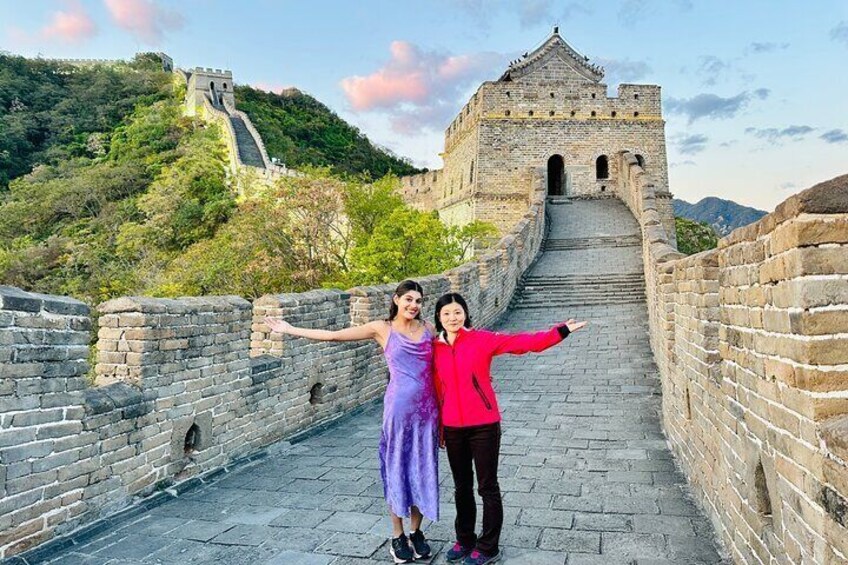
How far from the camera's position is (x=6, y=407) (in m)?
3.40

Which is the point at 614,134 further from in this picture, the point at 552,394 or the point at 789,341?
the point at 789,341

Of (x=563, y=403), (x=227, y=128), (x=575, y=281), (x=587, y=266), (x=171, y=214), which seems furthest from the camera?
(x=227, y=128)

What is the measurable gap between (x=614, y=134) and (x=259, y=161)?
21.1 m

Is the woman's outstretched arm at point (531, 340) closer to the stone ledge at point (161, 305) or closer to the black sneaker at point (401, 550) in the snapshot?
the black sneaker at point (401, 550)

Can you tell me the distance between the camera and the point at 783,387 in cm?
227

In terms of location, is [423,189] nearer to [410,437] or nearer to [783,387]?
[410,437]

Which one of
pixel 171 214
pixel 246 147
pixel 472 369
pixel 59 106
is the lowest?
pixel 472 369

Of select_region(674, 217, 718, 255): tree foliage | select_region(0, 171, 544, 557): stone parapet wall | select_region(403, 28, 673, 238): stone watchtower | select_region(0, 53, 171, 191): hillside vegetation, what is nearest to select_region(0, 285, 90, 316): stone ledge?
select_region(0, 171, 544, 557): stone parapet wall

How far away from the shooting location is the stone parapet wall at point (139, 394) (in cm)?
351

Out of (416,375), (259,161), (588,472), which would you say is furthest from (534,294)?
(259,161)

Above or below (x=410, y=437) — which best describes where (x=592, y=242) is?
above

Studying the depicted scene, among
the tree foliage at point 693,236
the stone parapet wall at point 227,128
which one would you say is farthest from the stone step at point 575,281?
the stone parapet wall at point 227,128

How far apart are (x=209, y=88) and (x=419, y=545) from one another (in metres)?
60.2

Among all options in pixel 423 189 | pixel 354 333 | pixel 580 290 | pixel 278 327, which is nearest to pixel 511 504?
pixel 354 333
